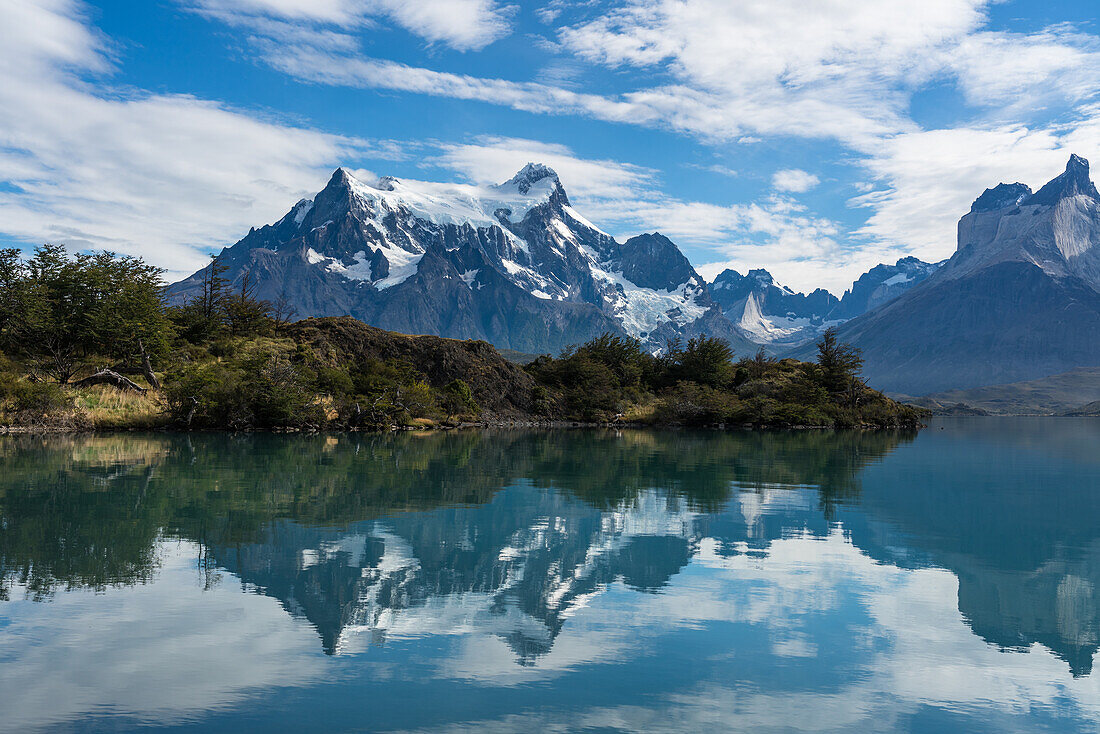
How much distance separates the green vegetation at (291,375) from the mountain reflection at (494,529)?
12.6 meters

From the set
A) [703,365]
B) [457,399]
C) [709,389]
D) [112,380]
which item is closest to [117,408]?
[112,380]

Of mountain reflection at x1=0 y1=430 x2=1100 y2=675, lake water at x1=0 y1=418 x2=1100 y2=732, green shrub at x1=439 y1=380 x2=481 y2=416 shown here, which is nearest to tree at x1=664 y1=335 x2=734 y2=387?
green shrub at x1=439 y1=380 x2=481 y2=416

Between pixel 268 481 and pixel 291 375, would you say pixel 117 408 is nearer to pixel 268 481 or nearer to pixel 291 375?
pixel 291 375

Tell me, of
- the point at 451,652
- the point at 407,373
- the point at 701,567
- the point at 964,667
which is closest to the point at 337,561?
the point at 451,652

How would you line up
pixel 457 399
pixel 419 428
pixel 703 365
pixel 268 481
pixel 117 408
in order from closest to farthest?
pixel 268 481, pixel 117 408, pixel 419 428, pixel 457 399, pixel 703 365

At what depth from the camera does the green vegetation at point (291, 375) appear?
135 feet

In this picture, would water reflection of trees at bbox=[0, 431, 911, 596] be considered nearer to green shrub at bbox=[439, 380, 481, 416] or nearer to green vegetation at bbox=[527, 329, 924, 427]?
green shrub at bbox=[439, 380, 481, 416]

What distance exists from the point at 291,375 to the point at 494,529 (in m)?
33.2

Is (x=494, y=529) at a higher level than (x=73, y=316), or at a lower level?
lower

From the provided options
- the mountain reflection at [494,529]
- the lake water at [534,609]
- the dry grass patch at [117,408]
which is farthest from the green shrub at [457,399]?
the lake water at [534,609]

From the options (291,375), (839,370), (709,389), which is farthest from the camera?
Answer: (839,370)

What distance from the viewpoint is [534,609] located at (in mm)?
9680

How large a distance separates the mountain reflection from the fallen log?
12569 millimetres

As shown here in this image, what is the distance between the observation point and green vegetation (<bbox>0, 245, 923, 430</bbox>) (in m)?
41.0
